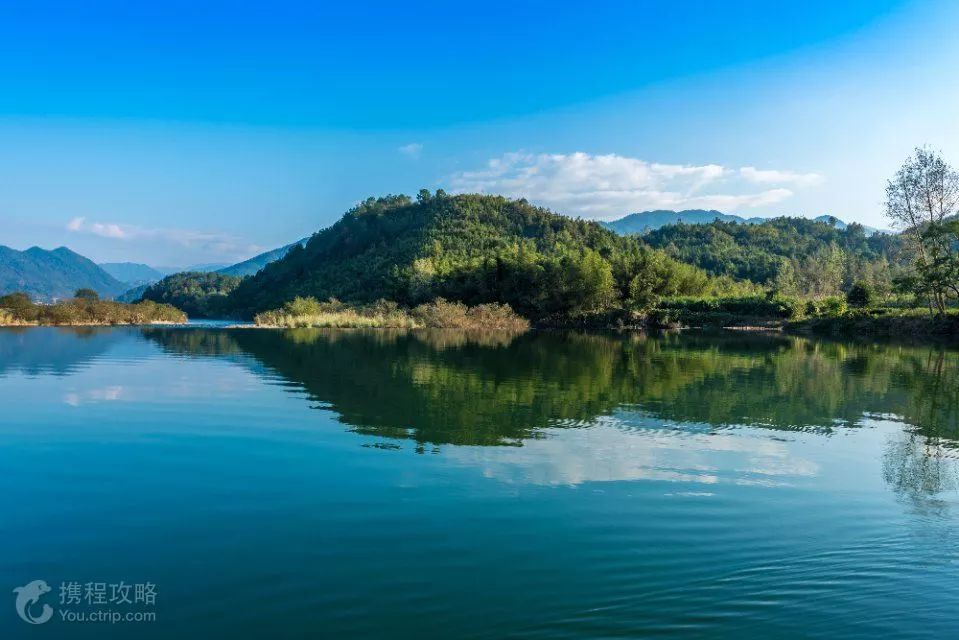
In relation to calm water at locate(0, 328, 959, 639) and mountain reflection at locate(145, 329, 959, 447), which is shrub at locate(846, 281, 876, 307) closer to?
→ mountain reflection at locate(145, 329, 959, 447)

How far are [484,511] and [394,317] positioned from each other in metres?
48.8

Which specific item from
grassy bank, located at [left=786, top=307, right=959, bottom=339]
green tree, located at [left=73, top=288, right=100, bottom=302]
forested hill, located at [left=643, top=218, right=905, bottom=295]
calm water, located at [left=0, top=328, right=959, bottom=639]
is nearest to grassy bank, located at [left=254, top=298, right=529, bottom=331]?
green tree, located at [left=73, top=288, right=100, bottom=302]

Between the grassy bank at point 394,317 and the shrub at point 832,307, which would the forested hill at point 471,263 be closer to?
the grassy bank at point 394,317

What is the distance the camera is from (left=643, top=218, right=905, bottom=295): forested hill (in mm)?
82375

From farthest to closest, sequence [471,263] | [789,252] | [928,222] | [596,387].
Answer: [789,252], [471,263], [928,222], [596,387]

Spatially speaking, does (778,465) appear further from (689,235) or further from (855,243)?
(855,243)

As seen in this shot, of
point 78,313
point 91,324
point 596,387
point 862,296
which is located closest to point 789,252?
point 862,296

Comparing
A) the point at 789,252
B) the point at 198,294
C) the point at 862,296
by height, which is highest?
the point at 789,252

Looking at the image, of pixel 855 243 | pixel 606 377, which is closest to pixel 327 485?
pixel 606 377

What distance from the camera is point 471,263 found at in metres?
63.9

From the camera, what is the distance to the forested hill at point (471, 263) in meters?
60.2

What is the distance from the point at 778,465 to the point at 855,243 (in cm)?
13793

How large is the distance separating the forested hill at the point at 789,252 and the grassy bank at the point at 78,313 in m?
→ 64.1

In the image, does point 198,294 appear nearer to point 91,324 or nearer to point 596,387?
point 91,324
